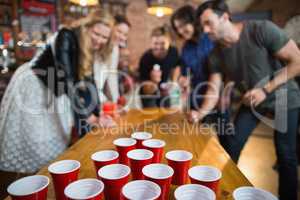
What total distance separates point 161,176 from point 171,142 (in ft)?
1.47

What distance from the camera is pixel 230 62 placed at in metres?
1.58

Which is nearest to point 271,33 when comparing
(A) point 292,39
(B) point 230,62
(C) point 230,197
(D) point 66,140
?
(A) point 292,39

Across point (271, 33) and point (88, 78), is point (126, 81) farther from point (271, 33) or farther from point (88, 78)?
point (271, 33)

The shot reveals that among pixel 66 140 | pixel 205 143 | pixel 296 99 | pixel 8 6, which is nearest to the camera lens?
pixel 205 143

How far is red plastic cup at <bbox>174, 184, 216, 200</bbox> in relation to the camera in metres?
0.56

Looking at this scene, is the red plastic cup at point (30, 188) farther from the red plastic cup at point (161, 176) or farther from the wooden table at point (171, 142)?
the red plastic cup at point (161, 176)

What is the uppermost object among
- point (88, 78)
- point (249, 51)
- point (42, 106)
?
point (249, 51)

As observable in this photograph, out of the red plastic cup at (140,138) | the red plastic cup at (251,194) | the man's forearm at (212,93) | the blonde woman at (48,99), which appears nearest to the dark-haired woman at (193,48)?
the man's forearm at (212,93)

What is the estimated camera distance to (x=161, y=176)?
69cm

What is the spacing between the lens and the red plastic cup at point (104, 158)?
74 centimetres

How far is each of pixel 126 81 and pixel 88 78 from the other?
2071mm

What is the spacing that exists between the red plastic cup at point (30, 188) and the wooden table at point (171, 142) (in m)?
0.06

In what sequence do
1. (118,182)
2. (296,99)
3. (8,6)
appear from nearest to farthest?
1. (118,182)
2. (296,99)
3. (8,6)

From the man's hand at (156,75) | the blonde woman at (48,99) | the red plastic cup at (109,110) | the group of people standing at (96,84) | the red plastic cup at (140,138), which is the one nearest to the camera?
the red plastic cup at (140,138)
